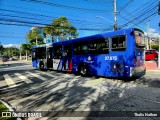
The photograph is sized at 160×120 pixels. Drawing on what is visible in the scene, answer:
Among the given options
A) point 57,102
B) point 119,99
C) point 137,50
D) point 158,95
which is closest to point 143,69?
point 137,50

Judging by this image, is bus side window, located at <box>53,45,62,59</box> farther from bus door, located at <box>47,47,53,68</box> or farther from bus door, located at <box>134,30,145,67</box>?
bus door, located at <box>134,30,145,67</box>

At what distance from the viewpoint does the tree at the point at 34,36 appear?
69188mm

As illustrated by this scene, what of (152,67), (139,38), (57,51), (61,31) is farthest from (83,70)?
(61,31)

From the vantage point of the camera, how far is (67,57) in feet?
55.9

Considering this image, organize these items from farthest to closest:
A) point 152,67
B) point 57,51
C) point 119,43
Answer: point 152,67 < point 57,51 < point 119,43

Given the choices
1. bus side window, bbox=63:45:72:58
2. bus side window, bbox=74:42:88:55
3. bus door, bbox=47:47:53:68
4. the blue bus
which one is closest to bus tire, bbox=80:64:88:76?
the blue bus

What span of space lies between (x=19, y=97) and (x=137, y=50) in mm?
7104

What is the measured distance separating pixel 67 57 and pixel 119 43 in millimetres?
6064

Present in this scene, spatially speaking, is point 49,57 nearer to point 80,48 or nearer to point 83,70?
point 80,48

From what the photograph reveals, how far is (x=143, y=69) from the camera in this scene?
1295 centimetres

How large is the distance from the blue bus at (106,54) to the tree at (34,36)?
171 ft

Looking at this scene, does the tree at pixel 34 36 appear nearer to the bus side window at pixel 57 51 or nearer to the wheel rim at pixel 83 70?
the bus side window at pixel 57 51

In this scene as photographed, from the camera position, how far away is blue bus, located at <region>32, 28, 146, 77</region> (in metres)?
11.6

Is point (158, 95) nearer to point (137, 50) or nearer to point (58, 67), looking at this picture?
point (137, 50)
